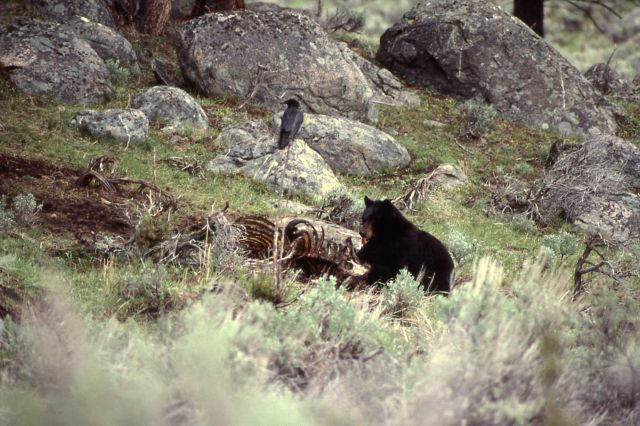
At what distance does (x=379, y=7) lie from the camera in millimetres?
43250

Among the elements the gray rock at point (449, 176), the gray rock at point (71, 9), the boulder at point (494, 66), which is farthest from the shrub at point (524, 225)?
the gray rock at point (71, 9)

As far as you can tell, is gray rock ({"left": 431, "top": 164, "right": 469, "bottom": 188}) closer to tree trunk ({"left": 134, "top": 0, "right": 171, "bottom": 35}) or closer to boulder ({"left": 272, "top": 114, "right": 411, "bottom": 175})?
boulder ({"left": 272, "top": 114, "right": 411, "bottom": 175})

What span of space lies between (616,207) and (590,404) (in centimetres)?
937

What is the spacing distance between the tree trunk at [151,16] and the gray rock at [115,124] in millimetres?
6027

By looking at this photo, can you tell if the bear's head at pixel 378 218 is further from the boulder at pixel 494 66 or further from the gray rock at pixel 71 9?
the boulder at pixel 494 66

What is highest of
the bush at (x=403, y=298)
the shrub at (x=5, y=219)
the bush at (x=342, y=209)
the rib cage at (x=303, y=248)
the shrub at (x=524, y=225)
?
the bush at (x=403, y=298)

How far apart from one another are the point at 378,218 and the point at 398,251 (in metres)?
0.36

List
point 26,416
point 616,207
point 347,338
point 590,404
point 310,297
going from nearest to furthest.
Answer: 1. point 26,416
2. point 590,404
3. point 347,338
4. point 310,297
5. point 616,207

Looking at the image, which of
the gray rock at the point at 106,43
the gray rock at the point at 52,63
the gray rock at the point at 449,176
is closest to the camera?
the gray rock at the point at 52,63

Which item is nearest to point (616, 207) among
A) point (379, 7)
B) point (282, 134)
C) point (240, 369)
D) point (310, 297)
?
point (282, 134)

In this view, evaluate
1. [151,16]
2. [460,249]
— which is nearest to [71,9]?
[151,16]

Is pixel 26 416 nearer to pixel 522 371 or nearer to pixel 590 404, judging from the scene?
pixel 522 371

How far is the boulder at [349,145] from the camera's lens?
13.6m

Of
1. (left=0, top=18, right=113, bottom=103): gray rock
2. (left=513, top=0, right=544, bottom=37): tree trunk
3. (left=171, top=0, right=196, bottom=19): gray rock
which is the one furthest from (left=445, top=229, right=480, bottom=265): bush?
A: (left=513, top=0, right=544, bottom=37): tree trunk
